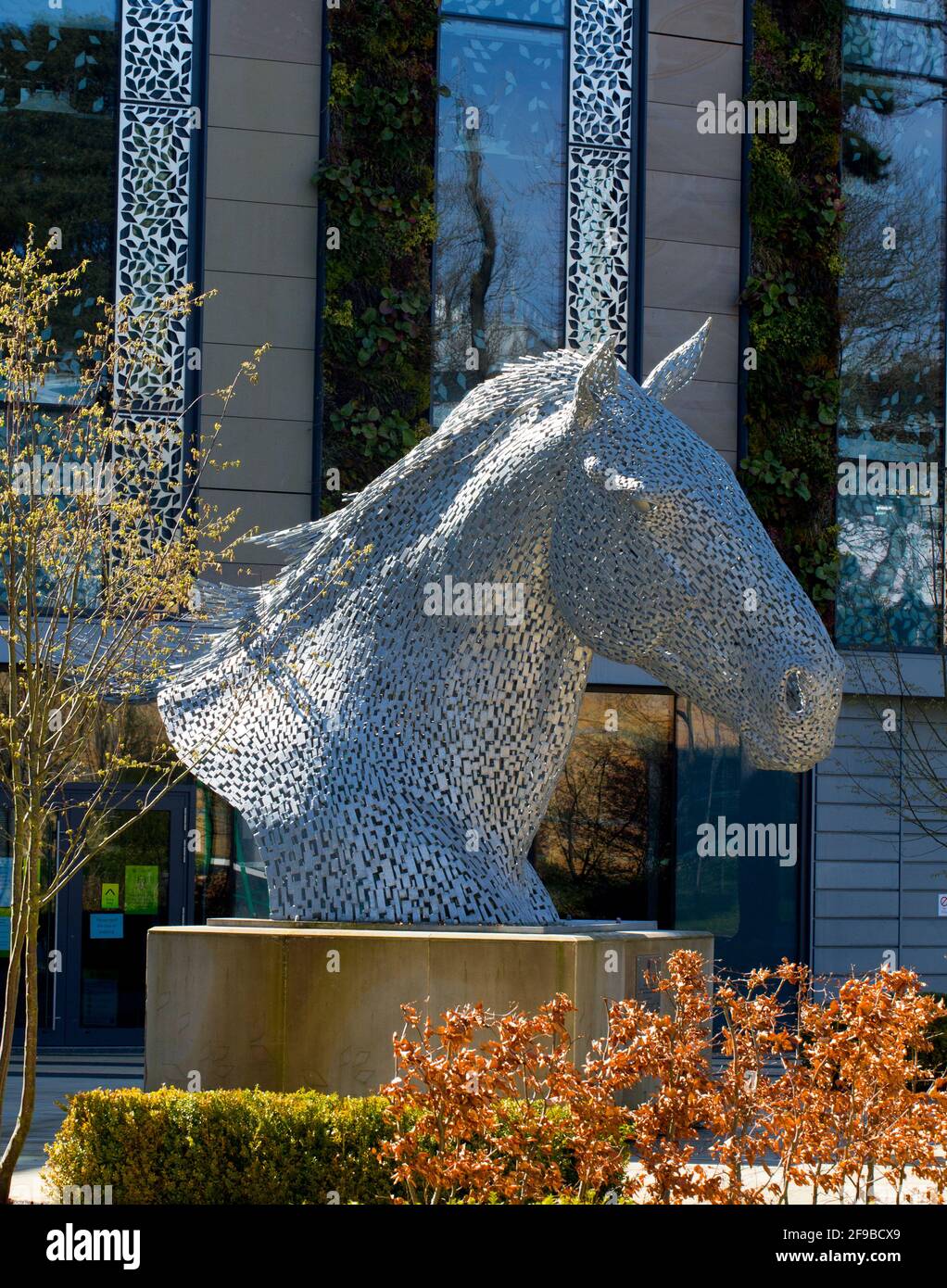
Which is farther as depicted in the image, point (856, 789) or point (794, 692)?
point (856, 789)

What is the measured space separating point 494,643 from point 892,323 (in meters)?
12.6

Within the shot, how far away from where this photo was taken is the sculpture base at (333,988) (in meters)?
6.42

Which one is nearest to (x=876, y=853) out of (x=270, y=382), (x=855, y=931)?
(x=855, y=931)

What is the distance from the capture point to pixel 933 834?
1717cm

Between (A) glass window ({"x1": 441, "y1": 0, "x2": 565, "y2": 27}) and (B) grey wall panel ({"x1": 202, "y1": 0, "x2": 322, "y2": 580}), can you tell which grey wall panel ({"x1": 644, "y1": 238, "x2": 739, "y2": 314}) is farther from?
(B) grey wall panel ({"x1": 202, "y1": 0, "x2": 322, "y2": 580})

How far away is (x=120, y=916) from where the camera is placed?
15812mm

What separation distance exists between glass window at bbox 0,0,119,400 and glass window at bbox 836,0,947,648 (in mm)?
7786

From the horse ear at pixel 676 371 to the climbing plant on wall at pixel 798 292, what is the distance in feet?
32.9

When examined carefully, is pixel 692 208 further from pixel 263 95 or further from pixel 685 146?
pixel 263 95

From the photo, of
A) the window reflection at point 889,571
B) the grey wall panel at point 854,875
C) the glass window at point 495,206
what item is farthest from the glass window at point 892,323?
the glass window at point 495,206

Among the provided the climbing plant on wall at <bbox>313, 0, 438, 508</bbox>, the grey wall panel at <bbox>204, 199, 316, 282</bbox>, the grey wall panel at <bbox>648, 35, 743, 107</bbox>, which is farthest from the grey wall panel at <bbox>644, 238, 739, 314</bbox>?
the grey wall panel at <bbox>204, 199, 316, 282</bbox>

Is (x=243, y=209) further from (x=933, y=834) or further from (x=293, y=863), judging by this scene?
(x=293, y=863)

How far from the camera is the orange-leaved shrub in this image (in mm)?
4805
